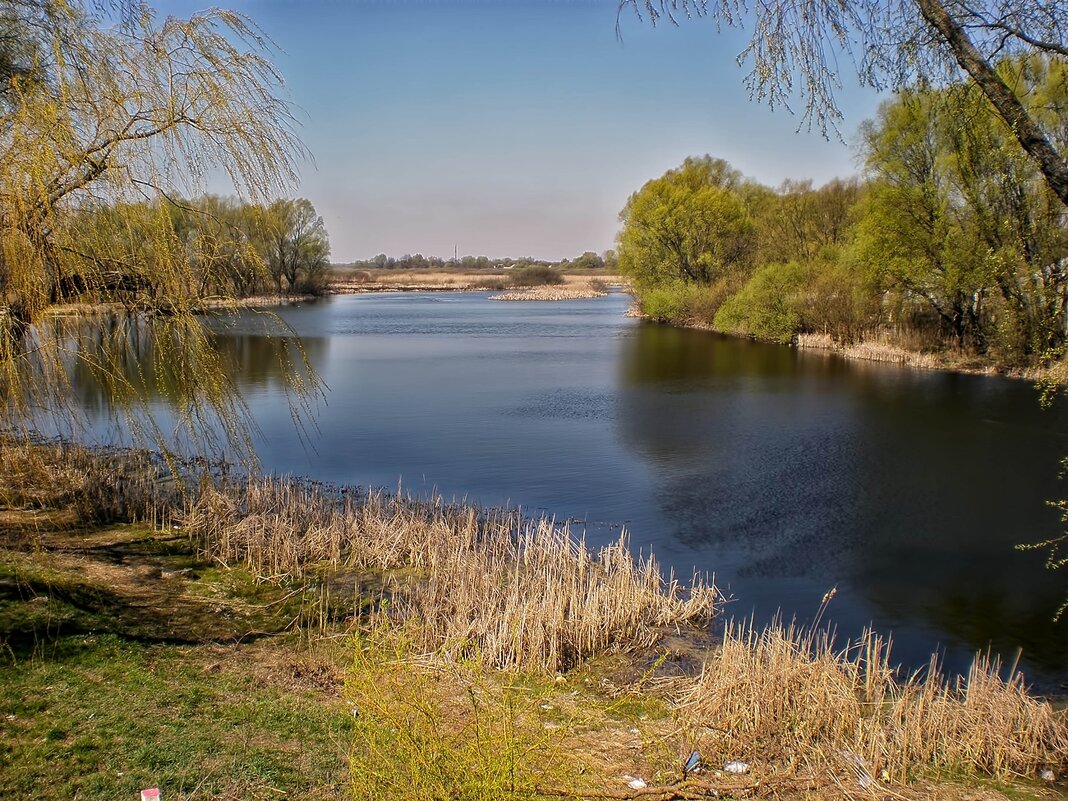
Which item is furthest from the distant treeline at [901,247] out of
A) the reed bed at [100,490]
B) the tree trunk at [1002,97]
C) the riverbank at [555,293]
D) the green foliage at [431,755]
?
the riverbank at [555,293]

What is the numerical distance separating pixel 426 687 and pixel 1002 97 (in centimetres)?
437

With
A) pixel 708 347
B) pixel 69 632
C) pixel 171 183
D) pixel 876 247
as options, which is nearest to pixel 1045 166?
pixel 171 183

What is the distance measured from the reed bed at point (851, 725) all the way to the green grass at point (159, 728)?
2392mm

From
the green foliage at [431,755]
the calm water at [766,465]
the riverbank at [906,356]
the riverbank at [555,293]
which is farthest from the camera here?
the riverbank at [555,293]

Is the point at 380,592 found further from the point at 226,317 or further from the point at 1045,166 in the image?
the point at 1045,166

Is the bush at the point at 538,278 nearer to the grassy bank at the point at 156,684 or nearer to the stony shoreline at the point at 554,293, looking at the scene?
the stony shoreline at the point at 554,293

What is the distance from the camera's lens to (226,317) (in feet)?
23.6

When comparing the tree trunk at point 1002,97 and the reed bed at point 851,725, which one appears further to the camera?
the reed bed at point 851,725

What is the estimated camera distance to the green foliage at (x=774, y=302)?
3484 centimetres

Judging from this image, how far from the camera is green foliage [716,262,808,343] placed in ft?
114

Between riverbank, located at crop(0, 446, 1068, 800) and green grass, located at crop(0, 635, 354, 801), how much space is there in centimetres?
2

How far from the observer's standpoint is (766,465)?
49.5ft

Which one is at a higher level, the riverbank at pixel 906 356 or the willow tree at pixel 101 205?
the willow tree at pixel 101 205

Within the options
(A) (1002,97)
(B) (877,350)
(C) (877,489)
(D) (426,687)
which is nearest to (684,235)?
(B) (877,350)
